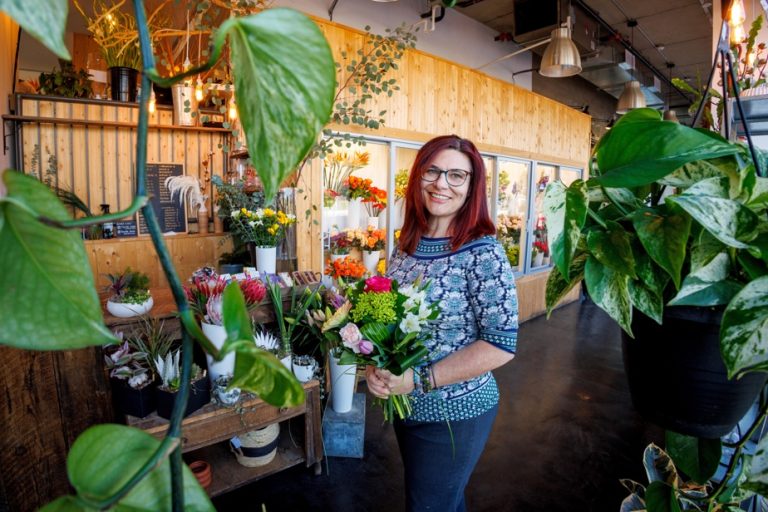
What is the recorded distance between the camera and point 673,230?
54 cm

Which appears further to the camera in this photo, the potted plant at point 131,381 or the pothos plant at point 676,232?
the potted plant at point 131,381

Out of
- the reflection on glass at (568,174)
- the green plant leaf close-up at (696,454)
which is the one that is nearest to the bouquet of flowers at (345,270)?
the green plant leaf close-up at (696,454)

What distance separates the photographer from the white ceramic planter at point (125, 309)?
2.14 meters

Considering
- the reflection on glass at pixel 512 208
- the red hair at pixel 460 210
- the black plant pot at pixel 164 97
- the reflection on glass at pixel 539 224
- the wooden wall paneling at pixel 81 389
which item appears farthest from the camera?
the reflection on glass at pixel 539 224

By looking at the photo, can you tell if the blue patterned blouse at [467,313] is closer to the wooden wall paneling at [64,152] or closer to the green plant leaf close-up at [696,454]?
the green plant leaf close-up at [696,454]

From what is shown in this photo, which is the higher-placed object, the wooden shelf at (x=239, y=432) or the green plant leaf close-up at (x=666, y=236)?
the green plant leaf close-up at (x=666, y=236)

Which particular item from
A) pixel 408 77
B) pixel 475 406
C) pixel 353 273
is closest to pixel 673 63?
pixel 408 77

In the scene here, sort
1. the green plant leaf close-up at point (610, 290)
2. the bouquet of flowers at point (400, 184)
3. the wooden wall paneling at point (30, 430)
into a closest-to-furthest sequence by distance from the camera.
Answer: the green plant leaf close-up at point (610, 290) → the wooden wall paneling at point (30, 430) → the bouquet of flowers at point (400, 184)

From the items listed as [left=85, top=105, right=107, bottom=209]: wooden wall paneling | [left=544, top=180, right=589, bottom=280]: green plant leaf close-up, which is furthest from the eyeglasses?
[left=85, top=105, right=107, bottom=209]: wooden wall paneling

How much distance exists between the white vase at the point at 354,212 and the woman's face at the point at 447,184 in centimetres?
239

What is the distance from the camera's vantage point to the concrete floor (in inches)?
98.4

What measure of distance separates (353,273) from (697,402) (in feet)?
9.07

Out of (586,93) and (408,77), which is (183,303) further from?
(586,93)

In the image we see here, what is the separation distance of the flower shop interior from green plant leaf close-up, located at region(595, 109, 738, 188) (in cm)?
5
